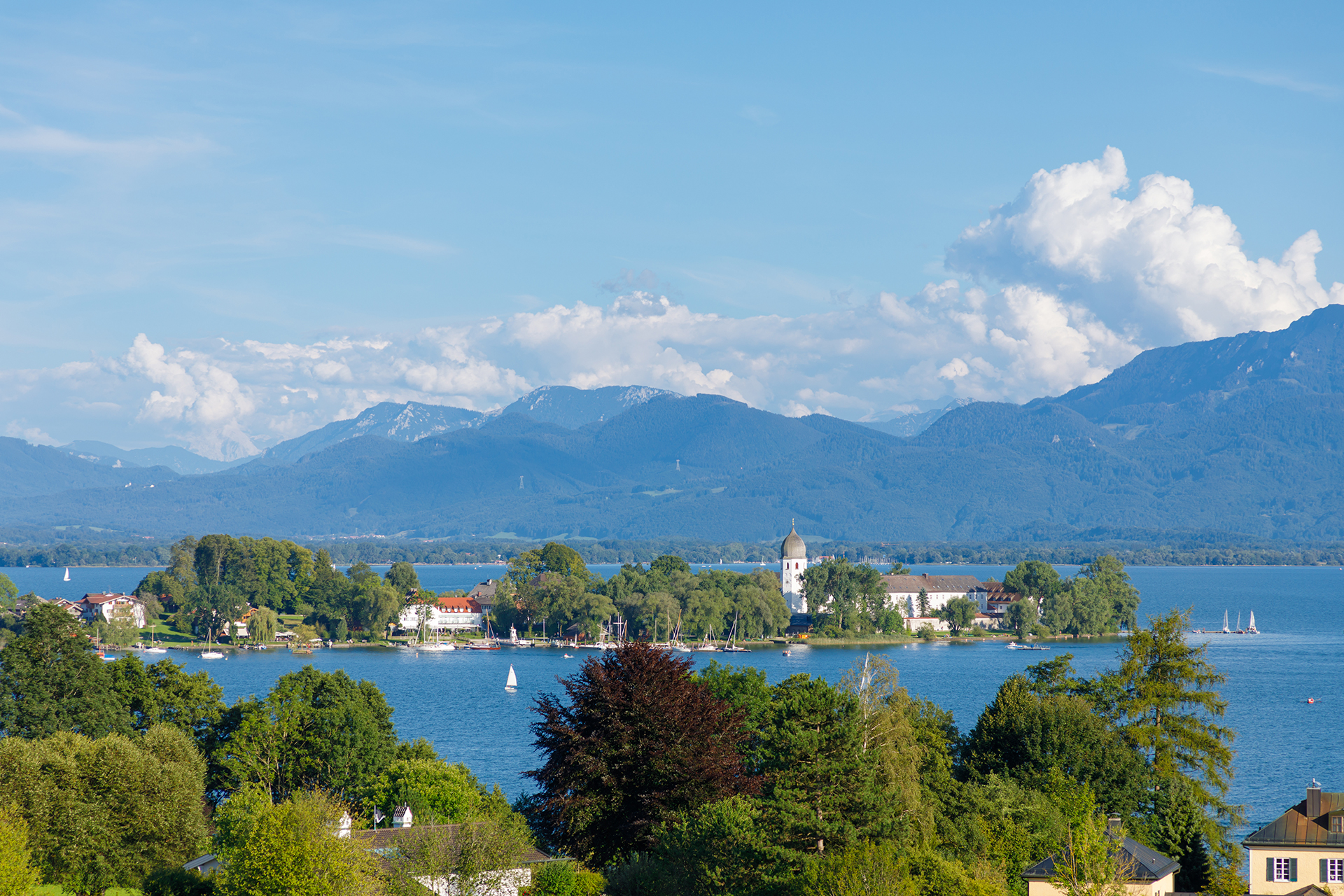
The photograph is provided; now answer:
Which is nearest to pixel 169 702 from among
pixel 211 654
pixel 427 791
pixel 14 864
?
pixel 427 791

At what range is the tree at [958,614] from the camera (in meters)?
111

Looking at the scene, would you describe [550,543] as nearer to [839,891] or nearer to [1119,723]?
[1119,723]

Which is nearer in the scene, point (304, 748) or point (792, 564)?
point (304, 748)

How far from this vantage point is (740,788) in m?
24.7

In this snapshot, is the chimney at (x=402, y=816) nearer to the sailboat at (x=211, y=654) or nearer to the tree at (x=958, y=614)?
the sailboat at (x=211, y=654)

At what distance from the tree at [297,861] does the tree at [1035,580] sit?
303 ft

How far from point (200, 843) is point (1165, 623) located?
21286 mm

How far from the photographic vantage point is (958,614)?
111 metres

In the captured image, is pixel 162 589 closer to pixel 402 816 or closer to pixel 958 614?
pixel 958 614

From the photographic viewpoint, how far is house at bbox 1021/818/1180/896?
22484 mm

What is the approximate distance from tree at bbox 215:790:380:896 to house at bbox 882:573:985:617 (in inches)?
3668

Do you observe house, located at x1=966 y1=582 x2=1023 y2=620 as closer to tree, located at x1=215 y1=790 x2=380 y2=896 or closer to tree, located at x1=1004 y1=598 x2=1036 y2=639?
tree, located at x1=1004 y1=598 x2=1036 y2=639

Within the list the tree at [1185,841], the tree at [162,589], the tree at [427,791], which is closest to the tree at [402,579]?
the tree at [162,589]

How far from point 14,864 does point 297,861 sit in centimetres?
482
